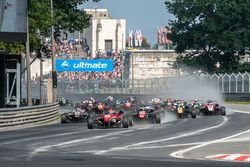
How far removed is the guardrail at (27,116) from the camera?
1474 inches

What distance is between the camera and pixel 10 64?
47.1 m

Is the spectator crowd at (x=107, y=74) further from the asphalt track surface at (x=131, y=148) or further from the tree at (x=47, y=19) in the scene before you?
the asphalt track surface at (x=131, y=148)

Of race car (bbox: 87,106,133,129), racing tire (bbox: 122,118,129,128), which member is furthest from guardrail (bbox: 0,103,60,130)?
racing tire (bbox: 122,118,129,128)

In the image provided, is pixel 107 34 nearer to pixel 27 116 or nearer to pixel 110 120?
pixel 27 116

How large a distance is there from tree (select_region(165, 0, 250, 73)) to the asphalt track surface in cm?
6751

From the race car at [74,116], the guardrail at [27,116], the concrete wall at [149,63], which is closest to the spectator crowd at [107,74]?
the concrete wall at [149,63]

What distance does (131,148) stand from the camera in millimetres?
22844

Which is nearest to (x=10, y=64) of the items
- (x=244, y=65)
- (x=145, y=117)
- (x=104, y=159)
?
(x=145, y=117)

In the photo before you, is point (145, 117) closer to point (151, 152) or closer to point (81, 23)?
point (151, 152)

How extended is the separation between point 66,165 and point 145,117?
22057 mm

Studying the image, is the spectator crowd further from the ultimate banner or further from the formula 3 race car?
the formula 3 race car

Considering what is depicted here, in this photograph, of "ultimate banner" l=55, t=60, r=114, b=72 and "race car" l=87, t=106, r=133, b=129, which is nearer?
"race car" l=87, t=106, r=133, b=129

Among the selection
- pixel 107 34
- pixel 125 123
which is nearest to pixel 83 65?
pixel 125 123

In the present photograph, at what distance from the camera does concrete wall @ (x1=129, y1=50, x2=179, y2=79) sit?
451ft
